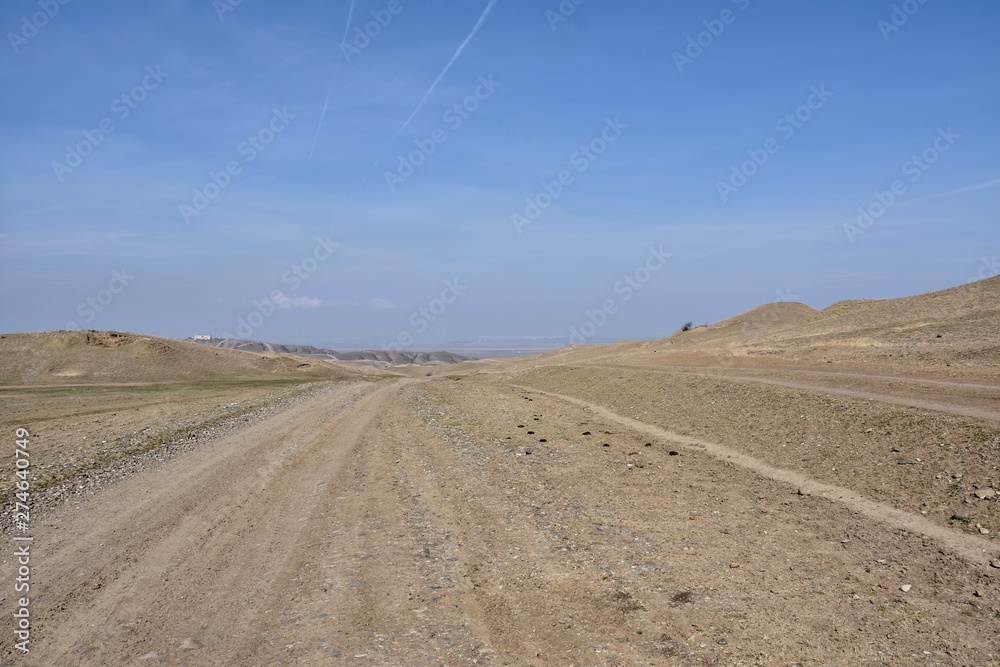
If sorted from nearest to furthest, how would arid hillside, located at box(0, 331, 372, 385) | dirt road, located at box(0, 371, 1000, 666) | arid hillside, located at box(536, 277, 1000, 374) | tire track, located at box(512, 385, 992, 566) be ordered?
dirt road, located at box(0, 371, 1000, 666), tire track, located at box(512, 385, 992, 566), arid hillside, located at box(536, 277, 1000, 374), arid hillside, located at box(0, 331, 372, 385)

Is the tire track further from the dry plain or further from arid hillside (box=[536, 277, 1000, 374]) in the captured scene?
arid hillside (box=[536, 277, 1000, 374])

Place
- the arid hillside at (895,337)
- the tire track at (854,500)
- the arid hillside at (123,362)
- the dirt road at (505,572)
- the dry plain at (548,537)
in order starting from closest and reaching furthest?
the dirt road at (505,572) → the dry plain at (548,537) → the tire track at (854,500) → the arid hillside at (895,337) → the arid hillside at (123,362)

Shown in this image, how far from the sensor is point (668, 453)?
16.3 metres

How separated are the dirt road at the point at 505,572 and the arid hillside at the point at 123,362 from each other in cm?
6678

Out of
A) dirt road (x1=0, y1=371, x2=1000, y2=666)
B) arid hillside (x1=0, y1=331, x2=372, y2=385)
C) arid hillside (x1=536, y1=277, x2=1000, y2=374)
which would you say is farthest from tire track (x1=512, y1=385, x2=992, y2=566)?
arid hillside (x1=0, y1=331, x2=372, y2=385)

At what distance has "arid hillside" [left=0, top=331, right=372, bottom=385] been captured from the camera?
230ft

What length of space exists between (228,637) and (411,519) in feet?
14.4

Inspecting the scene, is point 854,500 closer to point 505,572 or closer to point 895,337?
point 505,572

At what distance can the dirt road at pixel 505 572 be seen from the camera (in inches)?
252

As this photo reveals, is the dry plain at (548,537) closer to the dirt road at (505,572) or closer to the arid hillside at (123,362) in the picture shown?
the dirt road at (505,572)

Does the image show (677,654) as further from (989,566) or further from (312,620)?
(989,566)

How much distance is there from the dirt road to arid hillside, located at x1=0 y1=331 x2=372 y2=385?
6678 cm

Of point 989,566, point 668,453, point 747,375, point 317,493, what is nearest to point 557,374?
point 747,375

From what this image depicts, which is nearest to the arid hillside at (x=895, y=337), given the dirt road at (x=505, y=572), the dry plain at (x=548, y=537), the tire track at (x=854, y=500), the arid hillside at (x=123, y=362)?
the dry plain at (x=548, y=537)
